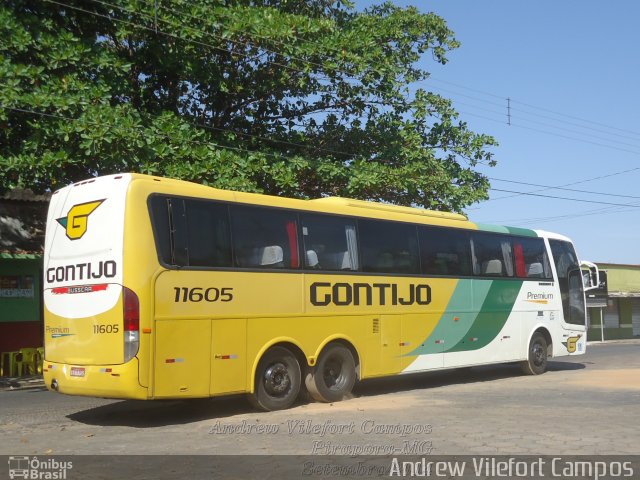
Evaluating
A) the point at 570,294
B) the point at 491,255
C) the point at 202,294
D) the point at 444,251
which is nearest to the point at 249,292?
the point at 202,294

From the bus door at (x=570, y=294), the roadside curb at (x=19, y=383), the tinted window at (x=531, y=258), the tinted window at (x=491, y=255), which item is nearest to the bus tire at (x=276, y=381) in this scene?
the tinted window at (x=491, y=255)

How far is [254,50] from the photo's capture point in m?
17.6

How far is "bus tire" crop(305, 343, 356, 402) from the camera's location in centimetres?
1209

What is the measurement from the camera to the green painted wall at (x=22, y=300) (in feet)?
68.6

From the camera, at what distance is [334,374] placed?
12.6 m

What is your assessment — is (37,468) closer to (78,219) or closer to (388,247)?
(78,219)

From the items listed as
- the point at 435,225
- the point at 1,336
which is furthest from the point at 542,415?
the point at 1,336

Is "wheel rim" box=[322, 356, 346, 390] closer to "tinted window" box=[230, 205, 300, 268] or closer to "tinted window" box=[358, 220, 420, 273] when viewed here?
"tinted window" box=[358, 220, 420, 273]

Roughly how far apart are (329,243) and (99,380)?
4.44m

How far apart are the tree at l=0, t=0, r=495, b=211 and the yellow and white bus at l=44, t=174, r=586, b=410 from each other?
3.79m

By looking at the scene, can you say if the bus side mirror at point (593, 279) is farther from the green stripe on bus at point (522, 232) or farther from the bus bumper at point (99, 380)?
the bus bumper at point (99, 380)

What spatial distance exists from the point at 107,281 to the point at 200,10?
8390mm

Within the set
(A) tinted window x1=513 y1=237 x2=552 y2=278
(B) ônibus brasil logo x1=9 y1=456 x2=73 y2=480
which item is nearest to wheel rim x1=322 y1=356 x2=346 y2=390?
(B) ônibus brasil logo x1=9 y1=456 x2=73 y2=480

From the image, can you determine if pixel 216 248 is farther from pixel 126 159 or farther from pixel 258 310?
pixel 126 159
